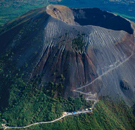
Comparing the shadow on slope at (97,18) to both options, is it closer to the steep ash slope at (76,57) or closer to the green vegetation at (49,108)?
the steep ash slope at (76,57)

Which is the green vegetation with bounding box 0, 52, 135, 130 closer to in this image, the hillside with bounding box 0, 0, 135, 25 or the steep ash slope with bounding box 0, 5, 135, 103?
the steep ash slope with bounding box 0, 5, 135, 103

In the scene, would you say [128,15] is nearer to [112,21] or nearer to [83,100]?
[112,21]

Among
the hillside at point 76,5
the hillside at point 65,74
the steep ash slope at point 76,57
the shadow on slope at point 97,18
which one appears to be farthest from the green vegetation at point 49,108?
the hillside at point 76,5

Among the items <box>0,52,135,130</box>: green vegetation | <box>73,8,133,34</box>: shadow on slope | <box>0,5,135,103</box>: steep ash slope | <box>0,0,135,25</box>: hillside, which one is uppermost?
<box>0,0,135,25</box>: hillside

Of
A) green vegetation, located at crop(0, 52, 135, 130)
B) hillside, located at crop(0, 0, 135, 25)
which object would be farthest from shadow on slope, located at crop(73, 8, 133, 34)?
hillside, located at crop(0, 0, 135, 25)

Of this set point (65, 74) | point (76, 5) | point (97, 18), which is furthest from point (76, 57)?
point (76, 5)

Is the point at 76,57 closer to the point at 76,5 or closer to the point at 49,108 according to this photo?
the point at 49,108

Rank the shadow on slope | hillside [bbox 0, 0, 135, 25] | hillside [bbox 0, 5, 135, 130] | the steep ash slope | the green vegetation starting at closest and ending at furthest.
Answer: the green vegetation
hillside [bbox 0, 5, 135, 130]
the steep ash slope
the shadow on slope
hillside [bbox 0, 0, 135, 25]
